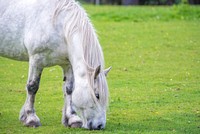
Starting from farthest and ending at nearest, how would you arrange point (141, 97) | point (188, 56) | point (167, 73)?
1. point (188, 56)
2. point (167, 73)
3. point (141, 97)

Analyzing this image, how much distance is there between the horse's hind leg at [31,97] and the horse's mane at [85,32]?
2.33ft

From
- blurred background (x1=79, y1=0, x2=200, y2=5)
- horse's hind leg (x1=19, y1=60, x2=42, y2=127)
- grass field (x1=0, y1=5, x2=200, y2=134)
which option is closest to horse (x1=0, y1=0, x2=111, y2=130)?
horse's hind leg (x1=19, y1=60, x2=42, y2=127)

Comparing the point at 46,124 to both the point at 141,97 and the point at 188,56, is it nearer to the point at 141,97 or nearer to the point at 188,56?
the point at 141,97

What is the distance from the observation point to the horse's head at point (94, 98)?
7871 millimetres

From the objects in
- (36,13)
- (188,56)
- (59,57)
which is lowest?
(188,56)

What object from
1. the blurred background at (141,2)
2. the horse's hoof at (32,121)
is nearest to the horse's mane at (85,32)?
the horse's hoof at (32,121)

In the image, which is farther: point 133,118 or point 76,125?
point 133,118

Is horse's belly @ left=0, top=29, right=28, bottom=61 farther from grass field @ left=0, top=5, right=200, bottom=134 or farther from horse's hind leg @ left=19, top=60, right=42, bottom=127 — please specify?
grass field @ left=0, top=5, right=200, bottom=134

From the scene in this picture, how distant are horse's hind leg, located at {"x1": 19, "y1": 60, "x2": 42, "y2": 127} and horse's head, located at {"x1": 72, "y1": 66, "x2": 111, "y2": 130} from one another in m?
0.84

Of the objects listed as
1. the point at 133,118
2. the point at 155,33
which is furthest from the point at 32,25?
the point at 155,33

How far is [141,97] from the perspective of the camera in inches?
425

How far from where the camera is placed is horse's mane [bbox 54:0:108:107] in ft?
26.3

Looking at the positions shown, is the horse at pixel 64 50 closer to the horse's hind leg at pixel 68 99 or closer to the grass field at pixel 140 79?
the horse's hind leg at pixel 68 99

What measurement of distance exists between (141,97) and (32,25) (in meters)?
3.02
